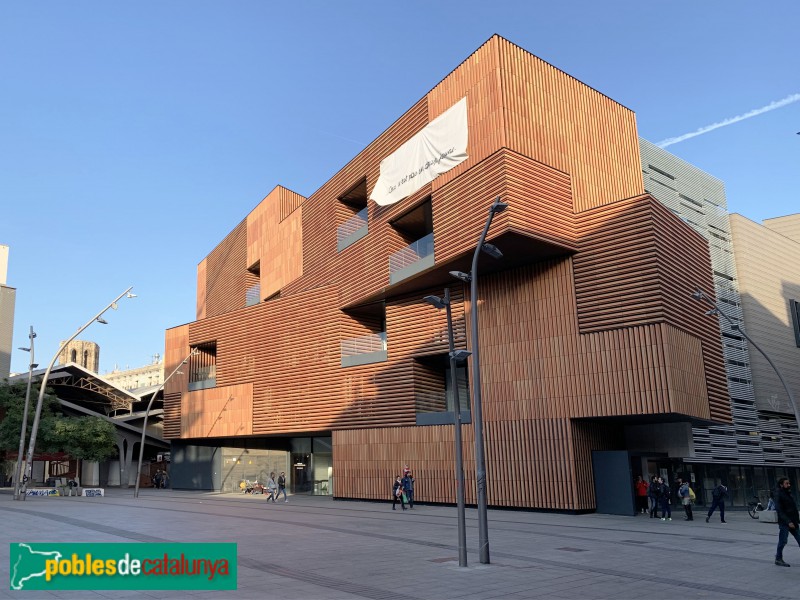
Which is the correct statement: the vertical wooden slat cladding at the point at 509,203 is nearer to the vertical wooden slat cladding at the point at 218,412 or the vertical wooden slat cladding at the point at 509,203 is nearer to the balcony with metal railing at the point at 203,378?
the vertical wooden slat cladding at the point at 218,412

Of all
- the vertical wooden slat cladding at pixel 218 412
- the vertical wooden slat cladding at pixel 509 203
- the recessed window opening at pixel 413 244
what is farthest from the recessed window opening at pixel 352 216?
the vertical wooden slat cladding at pixel 218 412

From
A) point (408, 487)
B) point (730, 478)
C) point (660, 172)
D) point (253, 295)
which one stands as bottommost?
point (730, 478)

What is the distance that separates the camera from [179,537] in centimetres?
1555

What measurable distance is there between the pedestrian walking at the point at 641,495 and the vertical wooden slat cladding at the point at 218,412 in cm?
2120

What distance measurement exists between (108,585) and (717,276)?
4146 centimetres

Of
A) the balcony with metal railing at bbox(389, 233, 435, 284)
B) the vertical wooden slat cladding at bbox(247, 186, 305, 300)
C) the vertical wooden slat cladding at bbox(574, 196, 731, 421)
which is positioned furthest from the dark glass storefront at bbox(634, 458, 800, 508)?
the vertical wooden slat cladding at bbox(247, 186, 305, 300)

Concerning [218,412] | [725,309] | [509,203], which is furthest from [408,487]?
[725,309]

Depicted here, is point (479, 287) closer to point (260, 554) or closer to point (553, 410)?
point (553, 410)

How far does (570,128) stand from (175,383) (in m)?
30.2

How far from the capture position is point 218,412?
39375mm

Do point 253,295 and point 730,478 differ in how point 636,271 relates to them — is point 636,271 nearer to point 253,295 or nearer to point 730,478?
point 730,478

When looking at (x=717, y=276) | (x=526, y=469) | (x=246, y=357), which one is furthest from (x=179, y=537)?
(x=717, y=276)

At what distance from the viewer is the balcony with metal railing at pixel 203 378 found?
4062cm

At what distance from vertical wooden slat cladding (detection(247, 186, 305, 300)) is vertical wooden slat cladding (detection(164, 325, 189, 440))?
6.16 meters
